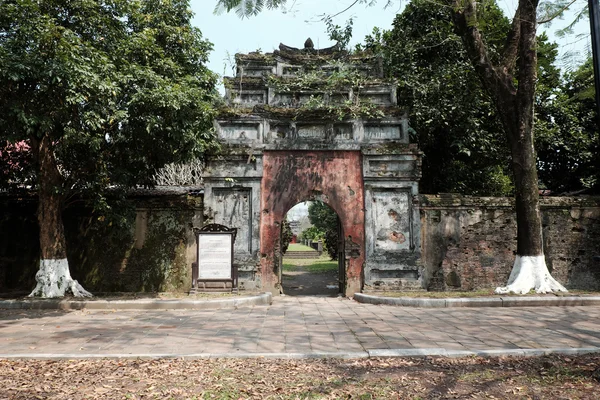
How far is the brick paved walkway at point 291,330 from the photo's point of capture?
218 inches

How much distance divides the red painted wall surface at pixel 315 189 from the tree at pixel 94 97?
1998 millimetres

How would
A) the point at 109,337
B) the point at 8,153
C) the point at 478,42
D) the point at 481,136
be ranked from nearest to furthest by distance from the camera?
the point at 109,337 < the point at 478,42 < the point at 8,153 < the point at 481,136

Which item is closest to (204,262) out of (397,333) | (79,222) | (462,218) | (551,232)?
(79,222)

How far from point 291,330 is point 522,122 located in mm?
7217

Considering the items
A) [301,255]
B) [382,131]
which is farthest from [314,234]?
[382,131]

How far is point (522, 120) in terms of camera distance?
32.8ft

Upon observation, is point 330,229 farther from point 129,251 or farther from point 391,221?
point 129,251

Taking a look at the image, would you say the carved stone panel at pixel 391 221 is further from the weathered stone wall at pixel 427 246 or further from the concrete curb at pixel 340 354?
the concrete curb at pixel 340 354

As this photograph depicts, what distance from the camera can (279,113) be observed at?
11.9m

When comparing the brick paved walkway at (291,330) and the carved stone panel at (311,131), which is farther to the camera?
the carved stone panel at (311,131)

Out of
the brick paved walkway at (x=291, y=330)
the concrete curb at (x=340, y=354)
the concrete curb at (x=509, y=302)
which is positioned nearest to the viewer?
the concrete curb at (x=340, y=354)

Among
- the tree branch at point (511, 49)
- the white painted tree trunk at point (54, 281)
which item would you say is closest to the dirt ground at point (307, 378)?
the white painted tree trunk at point (54, 281)

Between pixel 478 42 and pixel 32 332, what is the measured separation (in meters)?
10.6

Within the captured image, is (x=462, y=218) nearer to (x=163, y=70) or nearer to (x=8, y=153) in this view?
(x=163, y=70)
